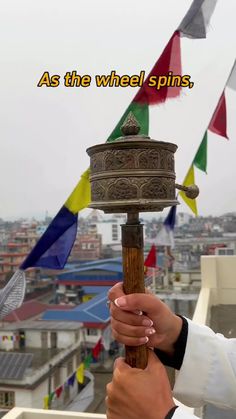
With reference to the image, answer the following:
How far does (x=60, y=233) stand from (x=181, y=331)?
115 centimetres

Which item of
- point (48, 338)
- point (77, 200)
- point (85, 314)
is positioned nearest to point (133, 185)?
point (77, 200)

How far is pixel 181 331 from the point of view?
100cm

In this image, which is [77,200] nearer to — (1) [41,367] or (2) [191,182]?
(2) [191,182]

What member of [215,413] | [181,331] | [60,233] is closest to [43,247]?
[60,233]

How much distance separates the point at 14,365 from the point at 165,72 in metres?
13.8

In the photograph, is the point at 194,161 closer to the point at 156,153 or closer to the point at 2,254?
the point at 156,153

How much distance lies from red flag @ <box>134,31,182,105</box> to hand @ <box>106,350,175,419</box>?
82.1 inches

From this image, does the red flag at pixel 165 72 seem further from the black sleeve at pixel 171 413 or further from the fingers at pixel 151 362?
the black sleeve at pixel 171 413

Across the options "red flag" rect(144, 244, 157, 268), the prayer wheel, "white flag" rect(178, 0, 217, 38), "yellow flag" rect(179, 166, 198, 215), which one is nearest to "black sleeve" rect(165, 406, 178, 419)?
the prayer wheel

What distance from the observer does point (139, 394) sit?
72cm

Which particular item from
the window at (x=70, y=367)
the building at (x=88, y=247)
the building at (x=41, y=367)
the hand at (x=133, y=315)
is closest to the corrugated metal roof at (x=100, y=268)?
the building at (x=88, y=247)

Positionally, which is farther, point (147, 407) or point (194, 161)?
point (194, 161)

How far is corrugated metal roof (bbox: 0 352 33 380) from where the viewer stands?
501 inches

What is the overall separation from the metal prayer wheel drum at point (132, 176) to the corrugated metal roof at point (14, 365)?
13607 mm
